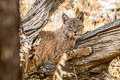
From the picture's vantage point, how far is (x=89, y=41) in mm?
3586

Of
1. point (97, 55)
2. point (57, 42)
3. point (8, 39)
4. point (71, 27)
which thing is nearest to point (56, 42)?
point (57, 42)

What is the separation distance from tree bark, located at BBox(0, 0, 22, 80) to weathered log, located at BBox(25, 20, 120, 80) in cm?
250

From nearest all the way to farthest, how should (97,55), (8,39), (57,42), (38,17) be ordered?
(8,39)
(97,55)
(57,42)
(38,17)

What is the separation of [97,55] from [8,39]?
8.65ft

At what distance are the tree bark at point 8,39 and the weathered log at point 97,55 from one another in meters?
2.50

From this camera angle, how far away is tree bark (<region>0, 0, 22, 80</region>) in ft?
3.12

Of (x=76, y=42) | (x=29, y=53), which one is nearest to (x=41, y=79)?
(x=29, y=53)

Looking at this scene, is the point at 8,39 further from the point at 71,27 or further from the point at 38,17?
the point at 38,17

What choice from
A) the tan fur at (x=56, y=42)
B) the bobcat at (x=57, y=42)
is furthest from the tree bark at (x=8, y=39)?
the tan fur at (x=56, y=42)

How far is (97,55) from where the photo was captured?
349cm

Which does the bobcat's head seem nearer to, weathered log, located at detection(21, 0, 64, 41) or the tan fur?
the tan fur

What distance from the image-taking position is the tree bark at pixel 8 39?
37.4 inches

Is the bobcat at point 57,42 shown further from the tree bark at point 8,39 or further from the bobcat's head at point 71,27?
the tree bark at point 8,39

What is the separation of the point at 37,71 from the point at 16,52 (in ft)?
9.22
